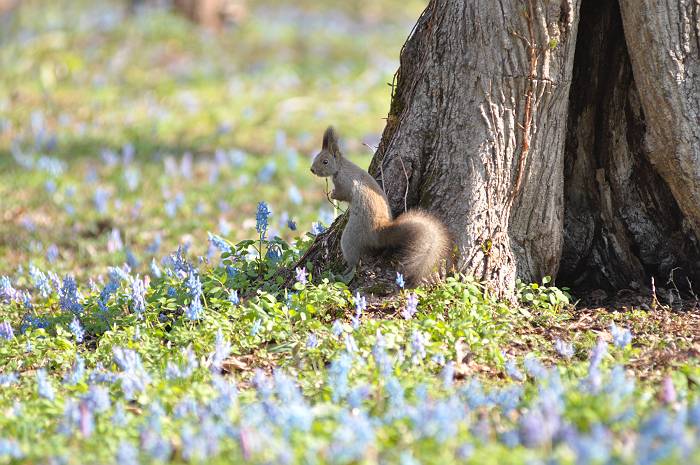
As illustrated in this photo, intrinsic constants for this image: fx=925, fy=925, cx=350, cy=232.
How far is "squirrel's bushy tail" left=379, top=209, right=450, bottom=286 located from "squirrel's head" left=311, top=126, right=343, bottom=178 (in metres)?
0.47

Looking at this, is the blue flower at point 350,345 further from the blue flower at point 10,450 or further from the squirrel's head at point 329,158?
the blue flower at point 10,450

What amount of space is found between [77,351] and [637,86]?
3.28 m

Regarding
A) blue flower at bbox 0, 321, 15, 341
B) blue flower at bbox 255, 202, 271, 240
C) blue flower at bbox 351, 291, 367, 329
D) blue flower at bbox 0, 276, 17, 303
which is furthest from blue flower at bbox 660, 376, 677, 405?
blue flower at bbox 0, 276, 17, 303

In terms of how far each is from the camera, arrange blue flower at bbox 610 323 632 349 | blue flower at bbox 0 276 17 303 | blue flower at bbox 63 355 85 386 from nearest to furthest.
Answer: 1. blue flower at bbox 63 355 85 386
2. blue flower at bbox 610 323 632 349
3. blue flower at bbox 0 276 17 303

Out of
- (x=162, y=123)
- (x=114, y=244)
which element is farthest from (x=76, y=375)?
(x=162, y=123)

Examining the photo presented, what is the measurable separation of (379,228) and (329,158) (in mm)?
500

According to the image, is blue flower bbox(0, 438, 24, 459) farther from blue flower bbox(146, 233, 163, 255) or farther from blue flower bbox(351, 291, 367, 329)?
blue flower bbox(146, 233, 163, 255)

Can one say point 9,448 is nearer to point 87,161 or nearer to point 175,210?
point 175,210

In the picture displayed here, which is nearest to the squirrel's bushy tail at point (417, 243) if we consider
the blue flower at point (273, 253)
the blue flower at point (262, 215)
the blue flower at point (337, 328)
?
the blue flower at point (337, 328)

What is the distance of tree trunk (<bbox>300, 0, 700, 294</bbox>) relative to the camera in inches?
191

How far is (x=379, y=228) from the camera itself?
4863 mm

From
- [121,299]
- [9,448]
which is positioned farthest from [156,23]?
[9,448]

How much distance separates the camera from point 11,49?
1305 centimetres

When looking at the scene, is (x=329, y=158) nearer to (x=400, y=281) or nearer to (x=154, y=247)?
(x=400, y=281)
